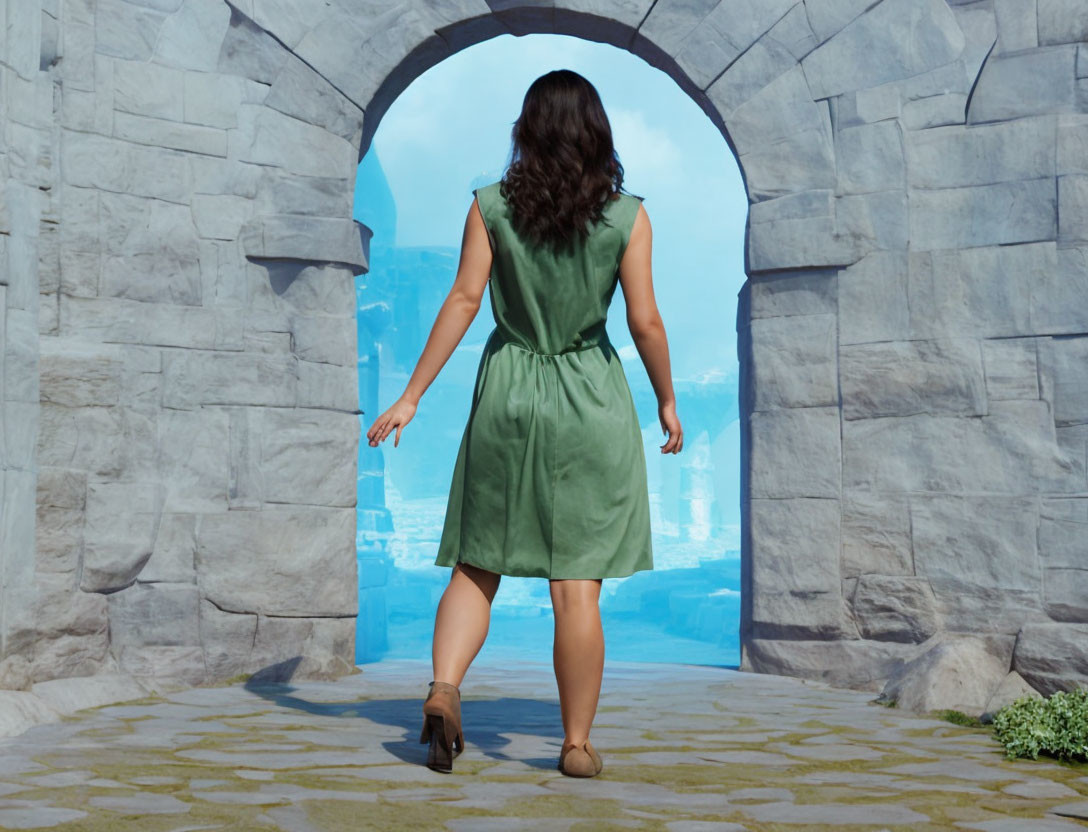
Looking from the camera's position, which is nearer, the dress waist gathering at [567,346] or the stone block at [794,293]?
the dress waist gathering at [567,346]

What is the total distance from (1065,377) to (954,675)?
1.21 meters

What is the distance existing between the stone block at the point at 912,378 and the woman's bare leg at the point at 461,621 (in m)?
2.32

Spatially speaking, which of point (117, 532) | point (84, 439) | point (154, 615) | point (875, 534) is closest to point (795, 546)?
point (875, 534)

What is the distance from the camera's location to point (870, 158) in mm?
4809

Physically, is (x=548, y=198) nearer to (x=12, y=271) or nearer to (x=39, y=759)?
(x=39, y=759)

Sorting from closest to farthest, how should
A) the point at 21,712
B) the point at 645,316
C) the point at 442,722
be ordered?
the point at 442,722 < the point at 645,316 < the point at 21,712

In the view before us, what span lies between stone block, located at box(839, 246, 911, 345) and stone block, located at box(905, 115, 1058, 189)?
13.0 inches

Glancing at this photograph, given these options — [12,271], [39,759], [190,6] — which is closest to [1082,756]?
[39,759]

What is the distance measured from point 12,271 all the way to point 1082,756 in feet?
11.3

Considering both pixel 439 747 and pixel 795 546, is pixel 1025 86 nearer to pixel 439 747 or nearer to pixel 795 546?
pixel 795 546

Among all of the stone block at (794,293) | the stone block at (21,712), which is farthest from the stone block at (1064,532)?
the stone block at (21,712)

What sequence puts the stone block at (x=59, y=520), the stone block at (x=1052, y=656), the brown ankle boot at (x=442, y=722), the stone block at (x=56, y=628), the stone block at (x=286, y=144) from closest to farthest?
1. the brown ankle boot at (x=442, y=722)
2. the stone block at (x=56, y=628)
3. the stone block at (x=1052, y=656)
4. the stone block at (x=59, y=520)
5. the stone block at (x=286, y=144)

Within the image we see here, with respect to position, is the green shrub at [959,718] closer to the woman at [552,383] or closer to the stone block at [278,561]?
the woman at [552,383]

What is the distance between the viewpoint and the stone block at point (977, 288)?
4574mm
